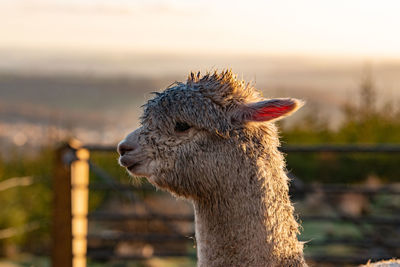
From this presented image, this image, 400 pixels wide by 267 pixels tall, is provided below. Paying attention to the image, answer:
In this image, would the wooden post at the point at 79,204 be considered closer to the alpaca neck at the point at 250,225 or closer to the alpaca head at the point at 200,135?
the alpaca head at the point at 200,135

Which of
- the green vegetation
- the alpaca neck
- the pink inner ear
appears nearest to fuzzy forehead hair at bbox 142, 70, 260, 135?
the pink inner ear

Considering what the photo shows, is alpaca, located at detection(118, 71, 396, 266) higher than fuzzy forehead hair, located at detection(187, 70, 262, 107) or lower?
lower

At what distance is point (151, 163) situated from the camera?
2299 millimetres

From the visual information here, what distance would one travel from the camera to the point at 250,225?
2.21m

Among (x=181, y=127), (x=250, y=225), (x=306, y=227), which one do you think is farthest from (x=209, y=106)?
(x=306, y=227)

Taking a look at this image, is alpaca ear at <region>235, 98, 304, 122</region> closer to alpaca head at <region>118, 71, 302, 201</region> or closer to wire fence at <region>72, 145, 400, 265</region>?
alpaca head at <region>118, 71, 302, 201</region>

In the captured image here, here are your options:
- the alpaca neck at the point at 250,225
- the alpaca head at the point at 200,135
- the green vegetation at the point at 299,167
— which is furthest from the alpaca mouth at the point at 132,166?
the green vegetation at the point at 299,167

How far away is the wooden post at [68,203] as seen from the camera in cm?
494

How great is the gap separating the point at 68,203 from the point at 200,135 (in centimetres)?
306

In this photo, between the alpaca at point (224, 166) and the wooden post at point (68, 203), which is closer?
the alpaca at point (224, 166)

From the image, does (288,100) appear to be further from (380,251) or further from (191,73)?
(380,251)

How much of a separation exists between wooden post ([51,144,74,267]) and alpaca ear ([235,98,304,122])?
300cm

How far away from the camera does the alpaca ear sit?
2156 mm

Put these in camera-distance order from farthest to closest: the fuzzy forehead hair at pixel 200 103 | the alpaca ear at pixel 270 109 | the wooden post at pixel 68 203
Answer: the wooden post at pixel 68 203 < the fuzzy forehead hair at pixel 200 103 < the alpaca ear at pixel 270 109
